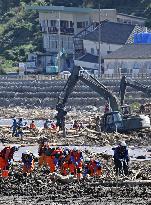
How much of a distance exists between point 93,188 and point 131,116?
74.2ft

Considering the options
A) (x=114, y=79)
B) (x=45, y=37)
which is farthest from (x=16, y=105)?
(x=45, y=37)

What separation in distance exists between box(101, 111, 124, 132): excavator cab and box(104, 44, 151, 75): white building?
34.3 m

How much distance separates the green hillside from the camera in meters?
107

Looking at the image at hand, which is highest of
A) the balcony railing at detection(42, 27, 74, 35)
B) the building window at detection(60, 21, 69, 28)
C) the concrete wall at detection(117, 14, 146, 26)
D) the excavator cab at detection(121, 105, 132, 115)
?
the concrete wall at detection(117, 14, 146, 26)

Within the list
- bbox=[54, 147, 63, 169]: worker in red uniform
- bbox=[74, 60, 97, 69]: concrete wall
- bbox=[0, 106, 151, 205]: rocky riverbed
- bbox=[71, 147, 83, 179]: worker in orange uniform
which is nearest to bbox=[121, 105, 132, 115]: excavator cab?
bbox=[0, 106, 151, 205]: rocky riverbed

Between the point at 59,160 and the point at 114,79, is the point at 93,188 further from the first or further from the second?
the point at 114,79

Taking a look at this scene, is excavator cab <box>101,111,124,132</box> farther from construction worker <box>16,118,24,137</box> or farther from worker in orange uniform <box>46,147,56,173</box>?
worker in orange uniform <box>46,147,56,173</box>

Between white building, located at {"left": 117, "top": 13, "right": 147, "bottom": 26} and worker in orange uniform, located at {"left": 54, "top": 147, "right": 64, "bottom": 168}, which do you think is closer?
worker in orange uniform, located at {"left": 54, "top": 147, "right": 64, "bottom": 168}

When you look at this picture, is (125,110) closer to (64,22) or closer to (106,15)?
(106,15)

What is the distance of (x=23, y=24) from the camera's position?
11538 cm

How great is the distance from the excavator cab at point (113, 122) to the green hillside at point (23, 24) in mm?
46984

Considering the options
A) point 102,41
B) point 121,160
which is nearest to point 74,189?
point 121,160

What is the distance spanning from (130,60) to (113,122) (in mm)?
36410

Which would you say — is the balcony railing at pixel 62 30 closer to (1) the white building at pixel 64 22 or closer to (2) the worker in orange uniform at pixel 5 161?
(1) the white building at pixel 64 22
